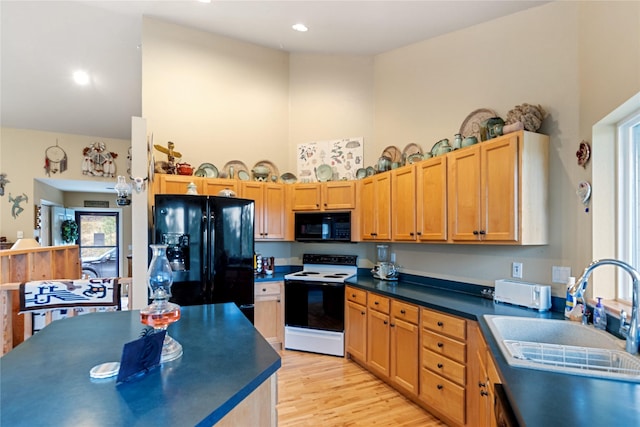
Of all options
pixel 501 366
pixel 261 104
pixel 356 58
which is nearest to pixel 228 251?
pixel 261 104

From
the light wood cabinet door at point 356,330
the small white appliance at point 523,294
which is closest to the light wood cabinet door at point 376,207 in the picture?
the light wood cabinet door at point 356,330

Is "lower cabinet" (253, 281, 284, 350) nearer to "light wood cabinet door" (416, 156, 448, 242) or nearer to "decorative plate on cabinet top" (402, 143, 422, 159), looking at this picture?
"light wood cabinet door" (416, 156, 448, 242)

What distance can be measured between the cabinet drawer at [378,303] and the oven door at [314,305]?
0.48 metres

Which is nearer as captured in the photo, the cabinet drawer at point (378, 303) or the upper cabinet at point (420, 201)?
the upper cabinet at point (420, 201)

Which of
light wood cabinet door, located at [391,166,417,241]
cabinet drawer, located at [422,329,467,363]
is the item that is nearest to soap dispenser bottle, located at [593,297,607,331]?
cabinet drawer, located at [422,329,467,363]

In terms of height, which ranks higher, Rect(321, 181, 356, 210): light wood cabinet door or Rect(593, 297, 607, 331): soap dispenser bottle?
Rect(321, 181, 356, 210): light wood cabinet door

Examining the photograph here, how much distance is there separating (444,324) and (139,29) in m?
4.34

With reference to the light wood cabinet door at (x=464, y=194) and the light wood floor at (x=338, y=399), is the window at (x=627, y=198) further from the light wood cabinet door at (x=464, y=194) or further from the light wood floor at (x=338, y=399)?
the light wood floor at (x=338, y=399)

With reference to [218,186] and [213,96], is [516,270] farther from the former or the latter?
[213,96]

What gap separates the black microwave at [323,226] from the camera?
13.1 ft

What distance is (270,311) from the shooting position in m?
3.92

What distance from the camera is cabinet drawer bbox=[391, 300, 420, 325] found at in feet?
8.93

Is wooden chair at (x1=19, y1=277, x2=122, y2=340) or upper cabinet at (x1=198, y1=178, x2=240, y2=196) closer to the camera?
wooden chair at (x1=19, y1=277, x2=122, y2=340)

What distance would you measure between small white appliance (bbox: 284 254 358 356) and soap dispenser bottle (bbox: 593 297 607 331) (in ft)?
7.39
